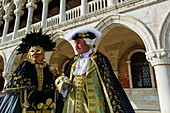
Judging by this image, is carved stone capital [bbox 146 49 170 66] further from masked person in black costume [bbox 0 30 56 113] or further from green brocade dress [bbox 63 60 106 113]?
masked person in black costume [bbox 0 30 56 113]

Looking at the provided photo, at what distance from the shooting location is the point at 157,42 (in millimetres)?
3727

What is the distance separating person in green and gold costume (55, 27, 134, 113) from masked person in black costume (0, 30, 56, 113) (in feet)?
2.01

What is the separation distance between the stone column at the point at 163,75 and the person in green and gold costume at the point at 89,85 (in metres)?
2.46

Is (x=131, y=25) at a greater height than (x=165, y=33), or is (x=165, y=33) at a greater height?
(x=131, y=25)

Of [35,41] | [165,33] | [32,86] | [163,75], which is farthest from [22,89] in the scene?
[165,33]

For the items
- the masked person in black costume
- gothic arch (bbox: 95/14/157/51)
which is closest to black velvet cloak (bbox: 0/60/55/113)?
the masked person in black costume

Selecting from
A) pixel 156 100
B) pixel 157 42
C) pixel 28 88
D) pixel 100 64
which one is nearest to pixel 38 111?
pixel 28 88

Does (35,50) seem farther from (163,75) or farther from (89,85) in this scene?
(163,75)

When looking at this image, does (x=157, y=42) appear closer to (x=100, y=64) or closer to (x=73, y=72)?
(x=100, y=64)

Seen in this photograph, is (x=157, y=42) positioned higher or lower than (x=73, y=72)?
higher

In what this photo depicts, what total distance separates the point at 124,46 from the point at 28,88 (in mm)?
6420

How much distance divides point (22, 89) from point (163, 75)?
11.3 feet

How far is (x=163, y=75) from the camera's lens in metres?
3.46

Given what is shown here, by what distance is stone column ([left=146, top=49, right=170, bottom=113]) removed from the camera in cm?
332
